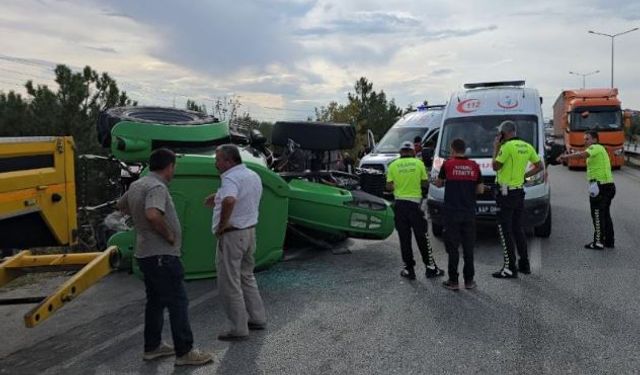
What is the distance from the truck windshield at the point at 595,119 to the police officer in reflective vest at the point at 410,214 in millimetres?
18345

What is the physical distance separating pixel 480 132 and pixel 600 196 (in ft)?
7.18

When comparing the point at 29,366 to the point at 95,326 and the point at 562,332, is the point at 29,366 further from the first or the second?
the point at 562,332

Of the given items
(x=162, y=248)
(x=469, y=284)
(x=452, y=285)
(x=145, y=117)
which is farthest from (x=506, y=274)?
(x=145, y=117)

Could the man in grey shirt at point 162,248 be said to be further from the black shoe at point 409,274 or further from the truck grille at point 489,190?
the truck grille at point 489,190

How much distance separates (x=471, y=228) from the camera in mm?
6570

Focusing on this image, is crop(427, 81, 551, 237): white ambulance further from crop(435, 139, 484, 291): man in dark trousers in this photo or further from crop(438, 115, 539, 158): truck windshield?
crop(435, 139, 484, 291): man in dark trousers

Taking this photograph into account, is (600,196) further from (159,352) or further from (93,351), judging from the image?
(93,351)

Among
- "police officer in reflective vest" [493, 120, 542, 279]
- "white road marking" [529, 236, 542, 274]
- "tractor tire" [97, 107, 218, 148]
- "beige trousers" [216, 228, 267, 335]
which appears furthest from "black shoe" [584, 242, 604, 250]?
"tractor tire" [97, 107, 218, 148]

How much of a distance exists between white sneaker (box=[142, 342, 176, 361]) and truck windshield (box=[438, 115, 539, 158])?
6.13 m

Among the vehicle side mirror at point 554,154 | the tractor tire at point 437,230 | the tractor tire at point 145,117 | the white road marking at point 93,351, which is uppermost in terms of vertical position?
the tractor tire at point 145,117

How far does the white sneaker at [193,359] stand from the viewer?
176 inches

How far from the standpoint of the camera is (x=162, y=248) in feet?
14.5

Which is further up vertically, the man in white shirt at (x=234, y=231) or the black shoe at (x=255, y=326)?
the man in white shirt at (x=234, y=231)

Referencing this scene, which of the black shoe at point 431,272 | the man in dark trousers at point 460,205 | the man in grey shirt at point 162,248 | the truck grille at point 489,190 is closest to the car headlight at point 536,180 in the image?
the truck grille at point 489,190
